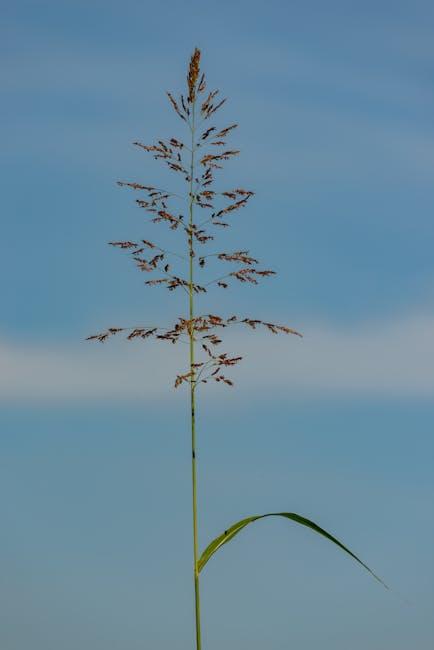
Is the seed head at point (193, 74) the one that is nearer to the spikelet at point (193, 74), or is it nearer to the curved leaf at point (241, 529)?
the spikelet at point (193, 74)

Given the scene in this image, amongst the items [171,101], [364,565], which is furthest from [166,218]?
[364,565]

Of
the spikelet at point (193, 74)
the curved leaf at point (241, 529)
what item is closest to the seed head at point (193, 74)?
the spikelet at point (193, 74)

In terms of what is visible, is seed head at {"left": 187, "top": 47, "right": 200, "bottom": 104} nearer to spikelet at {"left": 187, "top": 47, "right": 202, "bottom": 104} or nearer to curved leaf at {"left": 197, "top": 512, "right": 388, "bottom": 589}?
spikelet at {"left": 187, "top": 47, "right": 202, "bottom": 104}

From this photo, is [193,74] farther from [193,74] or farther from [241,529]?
[241,529]

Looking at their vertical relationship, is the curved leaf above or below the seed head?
below

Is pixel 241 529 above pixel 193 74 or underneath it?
underneath

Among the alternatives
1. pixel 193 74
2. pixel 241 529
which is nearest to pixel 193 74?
pixel 193 74

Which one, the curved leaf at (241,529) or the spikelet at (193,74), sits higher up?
the spikelet at (193,74)

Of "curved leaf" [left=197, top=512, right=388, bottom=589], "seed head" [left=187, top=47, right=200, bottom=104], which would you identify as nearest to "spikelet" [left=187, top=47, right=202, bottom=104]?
"seed head" [left=187, top=47, right=200, bottom=104]

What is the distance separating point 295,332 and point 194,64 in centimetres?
194

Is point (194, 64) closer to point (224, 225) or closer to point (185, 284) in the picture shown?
point (224, 225)

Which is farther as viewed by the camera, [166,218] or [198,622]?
[166,218]

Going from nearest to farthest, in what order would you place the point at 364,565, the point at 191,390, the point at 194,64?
the point at 364,565 → the point at 191,390 → the point at 194,64

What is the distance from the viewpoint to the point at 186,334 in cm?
614
